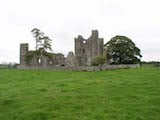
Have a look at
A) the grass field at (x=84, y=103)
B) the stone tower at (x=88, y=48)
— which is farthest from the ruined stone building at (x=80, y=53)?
the grass field at (x=84, y=103)

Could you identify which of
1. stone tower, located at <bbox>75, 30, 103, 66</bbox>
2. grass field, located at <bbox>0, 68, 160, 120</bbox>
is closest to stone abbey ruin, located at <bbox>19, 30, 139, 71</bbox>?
stone tower, located at <bbox>75, 30, 103, 66</bbox>

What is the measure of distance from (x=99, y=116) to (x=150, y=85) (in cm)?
1009

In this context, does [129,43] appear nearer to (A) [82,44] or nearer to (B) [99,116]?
(A) [82,44]

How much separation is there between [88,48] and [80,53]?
246 centimetres

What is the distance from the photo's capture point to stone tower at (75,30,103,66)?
233ft

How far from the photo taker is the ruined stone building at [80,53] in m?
70.8

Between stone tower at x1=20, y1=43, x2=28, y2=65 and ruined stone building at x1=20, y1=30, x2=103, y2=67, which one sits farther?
stone tower at x1=20, y1=43, x2=28, y2=65

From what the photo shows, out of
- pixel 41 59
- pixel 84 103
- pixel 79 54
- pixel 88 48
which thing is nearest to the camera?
pixel 84 103

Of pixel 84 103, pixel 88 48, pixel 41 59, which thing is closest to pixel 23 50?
pixel 41 59

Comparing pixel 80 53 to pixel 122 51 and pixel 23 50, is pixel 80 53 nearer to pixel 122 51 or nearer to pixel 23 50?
pixel 122 51

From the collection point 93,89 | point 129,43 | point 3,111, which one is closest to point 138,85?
point 93,89

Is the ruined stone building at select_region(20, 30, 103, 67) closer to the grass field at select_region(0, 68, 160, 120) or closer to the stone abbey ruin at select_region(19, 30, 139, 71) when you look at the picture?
the stone abbey ruin at select_region(19, 30, 139, 71)

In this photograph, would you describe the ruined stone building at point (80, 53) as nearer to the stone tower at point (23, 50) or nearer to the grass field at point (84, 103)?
the stone tower at point (23, 50)

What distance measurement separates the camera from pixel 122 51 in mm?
71688
